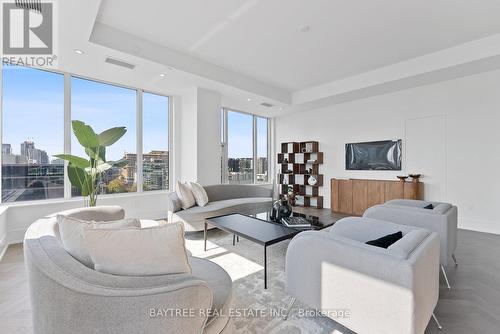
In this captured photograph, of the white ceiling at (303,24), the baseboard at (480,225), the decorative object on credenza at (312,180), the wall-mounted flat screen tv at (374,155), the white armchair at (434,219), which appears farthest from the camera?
the decorative object on credenza at (312,180)

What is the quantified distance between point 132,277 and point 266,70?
14.5 ft

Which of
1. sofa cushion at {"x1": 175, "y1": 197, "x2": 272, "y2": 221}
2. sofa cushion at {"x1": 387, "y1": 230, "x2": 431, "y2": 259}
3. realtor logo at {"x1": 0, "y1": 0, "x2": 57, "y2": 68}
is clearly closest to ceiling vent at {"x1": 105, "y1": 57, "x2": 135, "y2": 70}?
realtor logo at {"x1": 0, "y1": 0, "x2": 57, "y2": 68}

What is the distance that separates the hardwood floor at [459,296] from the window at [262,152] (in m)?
5.02

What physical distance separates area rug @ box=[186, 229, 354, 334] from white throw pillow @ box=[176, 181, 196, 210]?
680 mm

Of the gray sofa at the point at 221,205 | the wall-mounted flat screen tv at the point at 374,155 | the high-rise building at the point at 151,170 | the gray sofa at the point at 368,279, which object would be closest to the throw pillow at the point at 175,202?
the gray sofa at the point at 221,205

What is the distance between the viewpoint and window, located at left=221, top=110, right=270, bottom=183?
6.45 metres

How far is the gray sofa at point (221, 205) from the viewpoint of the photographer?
365 centimetres

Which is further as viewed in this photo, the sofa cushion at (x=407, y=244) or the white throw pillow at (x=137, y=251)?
the sofa cushion at (x=407, y=244)

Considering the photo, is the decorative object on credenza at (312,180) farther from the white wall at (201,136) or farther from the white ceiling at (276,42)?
the white wall at (201,136)

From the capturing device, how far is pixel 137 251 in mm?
1101

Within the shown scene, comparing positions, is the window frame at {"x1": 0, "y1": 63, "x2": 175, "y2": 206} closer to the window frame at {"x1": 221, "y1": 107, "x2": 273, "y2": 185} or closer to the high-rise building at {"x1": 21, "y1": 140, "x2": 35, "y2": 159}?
the high-rise building at {"x1": 21, "y1": 140, "x2": 35, "y2": 159}

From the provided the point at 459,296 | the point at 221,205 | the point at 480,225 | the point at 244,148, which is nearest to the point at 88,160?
the point at 221,205

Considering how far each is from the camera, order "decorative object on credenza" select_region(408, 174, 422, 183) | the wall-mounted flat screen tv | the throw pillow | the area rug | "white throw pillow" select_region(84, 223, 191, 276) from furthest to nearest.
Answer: the wall-mounted flat screen tv
"decorative object on credenza" select_region(408, 174, 422, 183)
the throw pillow
the area rug
"white throw pillow" select_region(84, 223, 191, 276)

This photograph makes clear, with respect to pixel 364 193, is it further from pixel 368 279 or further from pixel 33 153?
pixel 33 153
